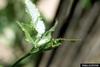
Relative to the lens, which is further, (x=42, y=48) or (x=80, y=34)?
(x=80, y=34)

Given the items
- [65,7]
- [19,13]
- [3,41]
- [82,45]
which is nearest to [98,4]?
[65,7]

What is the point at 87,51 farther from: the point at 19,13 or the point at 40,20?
the point at 40,20

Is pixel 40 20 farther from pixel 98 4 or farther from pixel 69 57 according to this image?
pixel 98 4

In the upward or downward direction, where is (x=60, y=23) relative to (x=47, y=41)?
downward

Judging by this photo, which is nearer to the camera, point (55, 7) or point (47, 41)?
point (47, 41)

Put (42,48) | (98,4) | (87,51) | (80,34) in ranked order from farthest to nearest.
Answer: (98,4) → (80,34) → (87,51) → (42,48)

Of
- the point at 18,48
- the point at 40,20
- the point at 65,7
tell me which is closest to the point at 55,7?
the point at 65,7

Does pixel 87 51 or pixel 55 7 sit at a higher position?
pixel 55 7

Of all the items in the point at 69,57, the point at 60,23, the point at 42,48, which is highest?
the point at 42,48

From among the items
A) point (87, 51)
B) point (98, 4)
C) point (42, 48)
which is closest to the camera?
point (42, 48)
